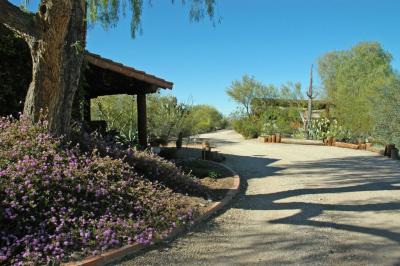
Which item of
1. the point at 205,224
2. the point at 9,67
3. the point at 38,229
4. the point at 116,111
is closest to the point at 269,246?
the point at 205,224

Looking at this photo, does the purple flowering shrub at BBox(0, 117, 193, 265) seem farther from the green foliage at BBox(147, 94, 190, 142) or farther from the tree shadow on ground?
the green foliage at BBox(147, 94, 190, 142)

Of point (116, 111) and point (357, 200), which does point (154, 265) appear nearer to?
point (357, 200)

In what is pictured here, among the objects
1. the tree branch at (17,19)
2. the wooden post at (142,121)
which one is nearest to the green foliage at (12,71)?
the tree branch at (17,19)

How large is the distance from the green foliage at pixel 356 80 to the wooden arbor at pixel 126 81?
1476 cm

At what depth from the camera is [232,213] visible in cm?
720

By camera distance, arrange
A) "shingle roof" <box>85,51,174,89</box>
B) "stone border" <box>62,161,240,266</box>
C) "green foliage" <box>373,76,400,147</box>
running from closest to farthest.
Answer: "stone border" <box>62,161,240,266</box> → "shingle roof" <box>85,51,174,89</box> → "green foliage" <box>373,76,400,147</box>

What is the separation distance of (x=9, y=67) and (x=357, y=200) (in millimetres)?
7418

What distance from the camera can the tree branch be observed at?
5.73 m

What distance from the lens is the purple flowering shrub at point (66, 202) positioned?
4660 mm

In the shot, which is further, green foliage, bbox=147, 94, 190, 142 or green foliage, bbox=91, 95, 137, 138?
green foliage, bbox=147, 94, 190, 142

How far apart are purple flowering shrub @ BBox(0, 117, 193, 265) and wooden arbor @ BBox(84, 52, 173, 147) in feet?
11.5

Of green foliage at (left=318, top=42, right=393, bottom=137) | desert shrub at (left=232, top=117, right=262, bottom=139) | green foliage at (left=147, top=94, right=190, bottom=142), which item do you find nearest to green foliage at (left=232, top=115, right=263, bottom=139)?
desert shrub at (left=232, top=117, right=262, bottom=139)

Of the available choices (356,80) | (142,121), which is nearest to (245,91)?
(356,80)

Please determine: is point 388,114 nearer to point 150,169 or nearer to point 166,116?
point 166,116
